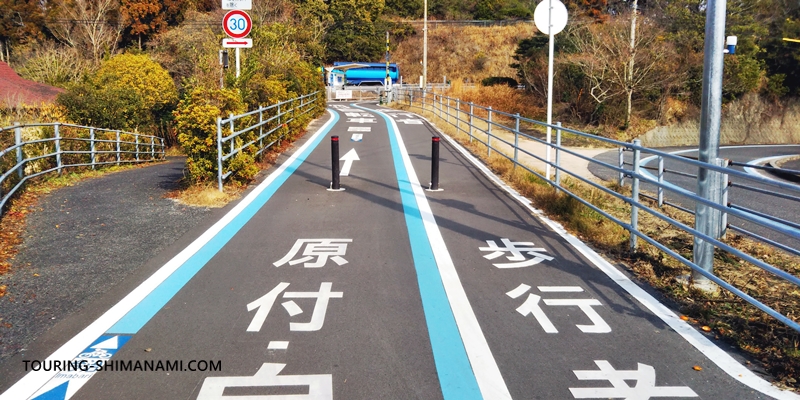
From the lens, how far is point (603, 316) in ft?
17.6

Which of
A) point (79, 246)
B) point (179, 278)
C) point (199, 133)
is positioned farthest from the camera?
point (199, 133)

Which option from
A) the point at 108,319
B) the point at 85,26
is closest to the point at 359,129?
the point at 108,319

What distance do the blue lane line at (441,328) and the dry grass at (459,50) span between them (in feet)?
219

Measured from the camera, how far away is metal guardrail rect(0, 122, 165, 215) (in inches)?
412

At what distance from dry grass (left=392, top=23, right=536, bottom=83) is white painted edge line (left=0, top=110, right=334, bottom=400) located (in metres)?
66.6

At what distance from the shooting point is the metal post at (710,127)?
5.84m

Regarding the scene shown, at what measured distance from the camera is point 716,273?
669 centimetres

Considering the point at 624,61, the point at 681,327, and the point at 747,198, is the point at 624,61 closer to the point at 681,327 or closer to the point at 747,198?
the point at 747,198

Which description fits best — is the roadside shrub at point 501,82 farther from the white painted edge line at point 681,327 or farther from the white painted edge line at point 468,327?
the white painted edge line at point 468,327

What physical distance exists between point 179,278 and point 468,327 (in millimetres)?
2875

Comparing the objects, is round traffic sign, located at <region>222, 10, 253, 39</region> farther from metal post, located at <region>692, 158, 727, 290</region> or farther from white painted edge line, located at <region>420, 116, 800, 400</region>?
metal post, located at <region>692, 158, 727, 290</region>

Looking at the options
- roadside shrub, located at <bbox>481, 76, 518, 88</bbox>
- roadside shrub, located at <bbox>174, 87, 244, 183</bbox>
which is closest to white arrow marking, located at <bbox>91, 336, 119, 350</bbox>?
roadside shrub, located at <bbox>174, 87, 244, 183</bbox>

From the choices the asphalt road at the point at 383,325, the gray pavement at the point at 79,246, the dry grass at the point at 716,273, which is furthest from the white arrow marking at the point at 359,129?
the asphalt road at the point at 383,325

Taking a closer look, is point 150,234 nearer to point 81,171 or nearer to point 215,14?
point 81,171
